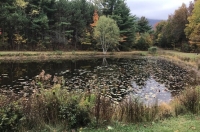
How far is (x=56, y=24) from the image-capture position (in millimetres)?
50562

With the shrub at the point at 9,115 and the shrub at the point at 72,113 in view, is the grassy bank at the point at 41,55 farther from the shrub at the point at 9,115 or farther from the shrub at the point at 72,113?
the shrub at the point at 72,113

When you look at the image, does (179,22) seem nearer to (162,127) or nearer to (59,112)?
(162,127)

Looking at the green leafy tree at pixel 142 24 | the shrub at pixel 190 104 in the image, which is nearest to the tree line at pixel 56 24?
the green leafy tree at pixel 142 24

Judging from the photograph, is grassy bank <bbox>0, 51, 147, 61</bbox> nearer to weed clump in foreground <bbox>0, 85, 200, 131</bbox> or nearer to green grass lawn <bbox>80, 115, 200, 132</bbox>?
weed clump in foreground <bbox>0, 85, 200, 131</bbox>

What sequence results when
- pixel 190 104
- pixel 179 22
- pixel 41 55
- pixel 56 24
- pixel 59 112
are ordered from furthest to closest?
pixel 179 22 < pixel 56 24 < pixel 41 55 < pixel 190 104 < pixel 59 112

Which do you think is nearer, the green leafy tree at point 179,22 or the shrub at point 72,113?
the shrub at point 72,113

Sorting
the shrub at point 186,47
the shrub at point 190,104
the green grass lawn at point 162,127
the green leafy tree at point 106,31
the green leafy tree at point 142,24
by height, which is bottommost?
the green grass lawn at point 162,127

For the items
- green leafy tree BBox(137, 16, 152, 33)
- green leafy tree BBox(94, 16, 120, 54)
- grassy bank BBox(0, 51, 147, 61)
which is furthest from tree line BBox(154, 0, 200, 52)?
grassy bank BBox(0, 51, 147, 61)

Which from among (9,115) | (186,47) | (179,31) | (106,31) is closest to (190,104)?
(9,115)

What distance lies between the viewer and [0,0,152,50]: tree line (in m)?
45.4

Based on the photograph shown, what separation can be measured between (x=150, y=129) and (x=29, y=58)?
1391 inches

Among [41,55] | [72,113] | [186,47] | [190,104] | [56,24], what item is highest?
[56,24]

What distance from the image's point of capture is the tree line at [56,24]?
45.4m

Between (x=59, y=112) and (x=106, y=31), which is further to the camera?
(x=106, y=31)
